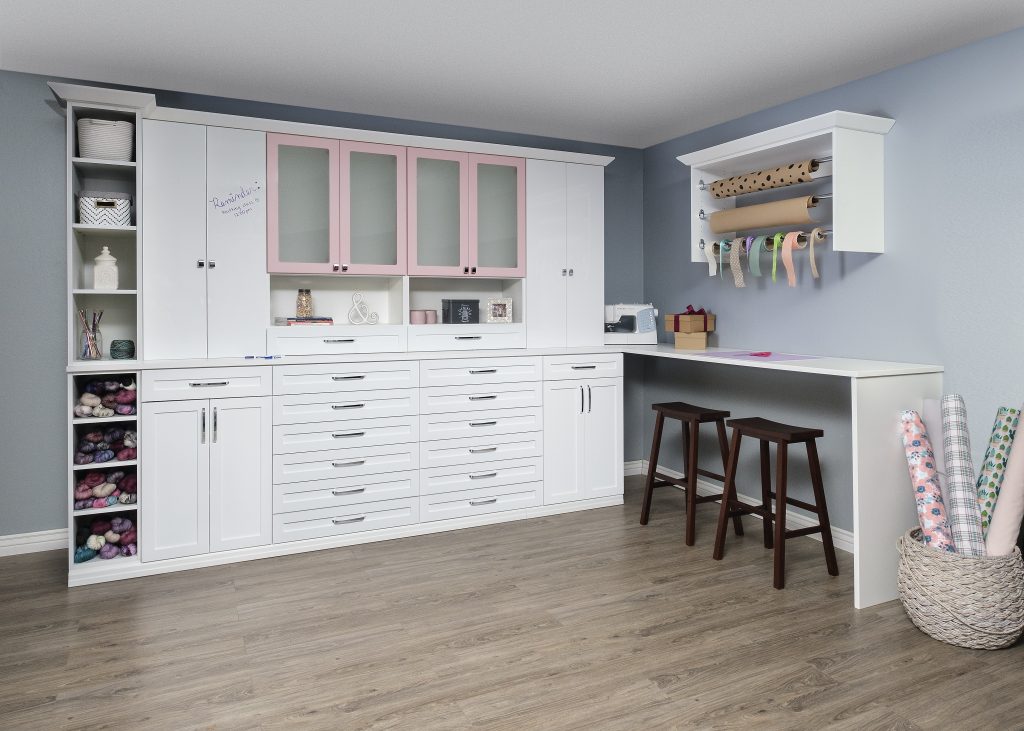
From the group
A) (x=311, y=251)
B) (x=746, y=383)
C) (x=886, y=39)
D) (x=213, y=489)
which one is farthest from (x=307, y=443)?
(x=886, y=39)

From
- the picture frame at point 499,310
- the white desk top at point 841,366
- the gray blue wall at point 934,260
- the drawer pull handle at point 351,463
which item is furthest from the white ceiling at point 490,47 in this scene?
the drawer pull handle at point 351,463

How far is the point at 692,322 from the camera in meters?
4.36

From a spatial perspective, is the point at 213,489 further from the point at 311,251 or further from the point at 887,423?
the point at 887,423

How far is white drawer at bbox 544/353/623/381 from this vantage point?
4.24m

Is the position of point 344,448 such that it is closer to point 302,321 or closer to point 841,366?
point 302,321

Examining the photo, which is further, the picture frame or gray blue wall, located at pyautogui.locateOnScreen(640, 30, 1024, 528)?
the picture frame

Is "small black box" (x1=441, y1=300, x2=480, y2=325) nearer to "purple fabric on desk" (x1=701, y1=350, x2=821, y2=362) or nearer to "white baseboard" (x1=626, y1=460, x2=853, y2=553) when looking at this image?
"purple fabric on desk" (x1=701, y1=350, x2=821, y2=362)

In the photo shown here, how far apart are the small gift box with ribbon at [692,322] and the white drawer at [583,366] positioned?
40cm

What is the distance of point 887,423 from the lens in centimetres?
298

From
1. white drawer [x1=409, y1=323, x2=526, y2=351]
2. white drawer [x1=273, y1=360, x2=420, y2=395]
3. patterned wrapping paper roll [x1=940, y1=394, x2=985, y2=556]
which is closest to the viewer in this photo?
patterned wrapping paper roll [x1=940, y1=394, x2=985, y2=556]

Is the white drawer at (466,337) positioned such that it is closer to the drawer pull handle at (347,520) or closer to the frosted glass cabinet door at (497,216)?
the frosted glass cabinet door at (497,216)

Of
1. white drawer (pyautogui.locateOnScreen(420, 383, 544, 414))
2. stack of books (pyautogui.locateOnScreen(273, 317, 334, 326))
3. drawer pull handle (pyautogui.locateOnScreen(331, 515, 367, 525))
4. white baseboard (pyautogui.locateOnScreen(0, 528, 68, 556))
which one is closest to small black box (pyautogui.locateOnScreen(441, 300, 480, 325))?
white drawer (pyautogui.locateOnScreen(420, 383, 544, 414))

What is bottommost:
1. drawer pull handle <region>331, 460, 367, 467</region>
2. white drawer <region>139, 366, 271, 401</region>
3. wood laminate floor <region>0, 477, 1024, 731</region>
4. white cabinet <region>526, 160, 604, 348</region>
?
wood laminate floor <region>0, 477, 1024, 731</region>

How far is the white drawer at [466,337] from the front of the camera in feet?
13.3
